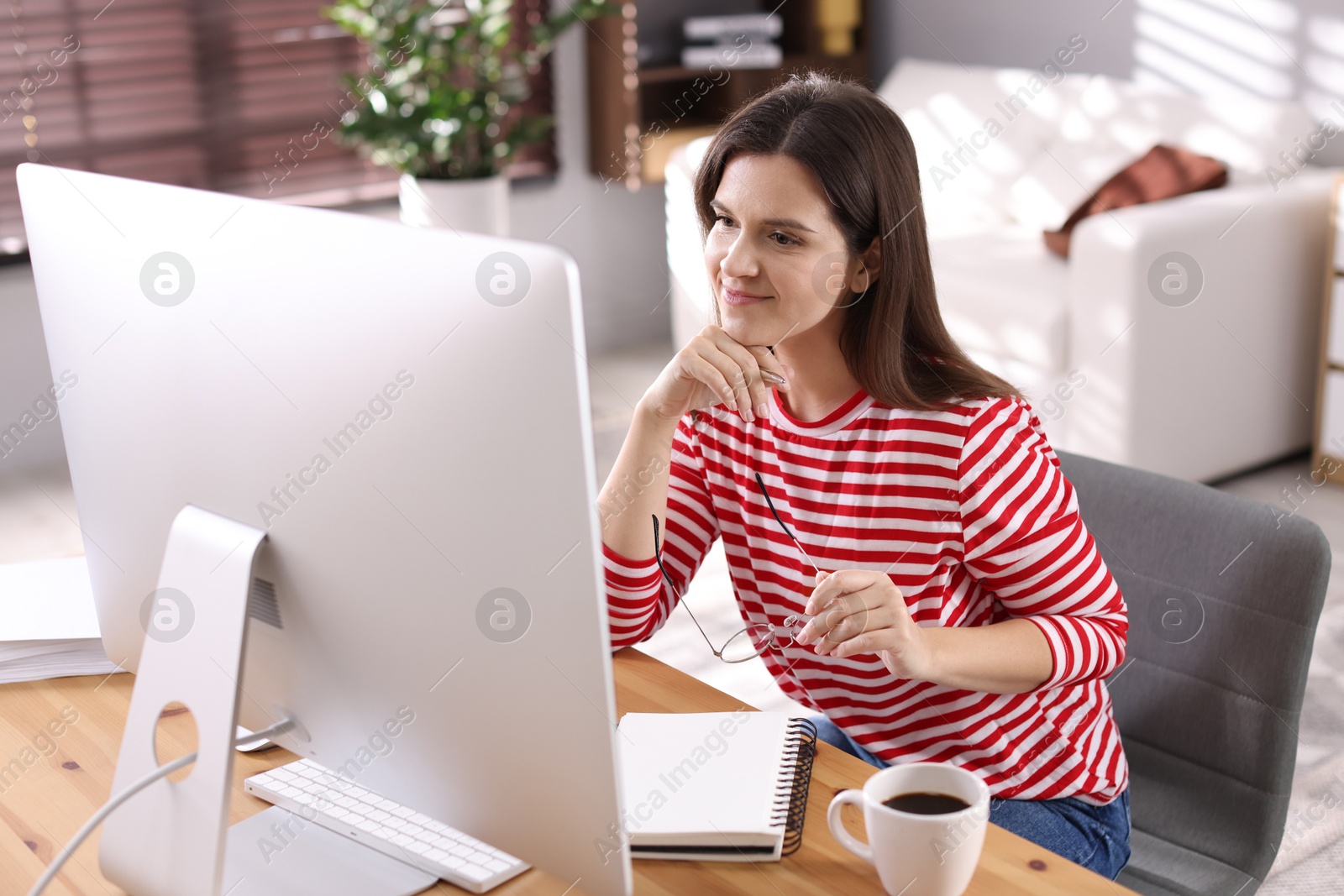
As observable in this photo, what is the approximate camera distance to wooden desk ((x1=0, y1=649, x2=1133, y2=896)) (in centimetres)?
85

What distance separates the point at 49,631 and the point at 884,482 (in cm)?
74

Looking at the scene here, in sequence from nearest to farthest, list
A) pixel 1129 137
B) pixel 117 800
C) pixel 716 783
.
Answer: pixel 117 800, pixel 716 783, pixel 1129 137

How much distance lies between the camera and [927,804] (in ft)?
2.76

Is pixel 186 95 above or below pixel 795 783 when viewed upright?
below

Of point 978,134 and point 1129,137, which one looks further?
point 978,134

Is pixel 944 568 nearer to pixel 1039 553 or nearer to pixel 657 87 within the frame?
pixel 1039 553

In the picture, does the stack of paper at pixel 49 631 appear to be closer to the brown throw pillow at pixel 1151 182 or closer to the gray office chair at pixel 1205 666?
the gray office chair at pixel 1205 666

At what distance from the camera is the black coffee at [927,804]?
2.75ft

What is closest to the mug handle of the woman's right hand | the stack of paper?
the woman's right hand

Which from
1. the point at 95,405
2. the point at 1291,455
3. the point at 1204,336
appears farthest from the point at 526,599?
the point at 1291,455

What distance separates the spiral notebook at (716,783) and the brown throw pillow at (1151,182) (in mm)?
2347

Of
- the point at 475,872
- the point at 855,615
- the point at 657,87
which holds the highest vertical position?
the point at 855,615

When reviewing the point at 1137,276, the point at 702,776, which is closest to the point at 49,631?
the point at 702,776

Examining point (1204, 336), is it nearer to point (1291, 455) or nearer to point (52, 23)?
point (1291, 455)
